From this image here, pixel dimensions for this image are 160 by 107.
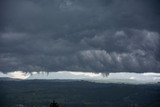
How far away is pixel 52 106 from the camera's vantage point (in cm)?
5891

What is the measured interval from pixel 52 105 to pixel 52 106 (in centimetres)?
21

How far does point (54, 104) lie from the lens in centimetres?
5853

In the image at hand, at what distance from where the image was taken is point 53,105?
58656 millimetres

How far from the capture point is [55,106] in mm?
58281

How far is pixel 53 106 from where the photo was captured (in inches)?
2308

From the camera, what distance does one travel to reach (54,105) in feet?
192

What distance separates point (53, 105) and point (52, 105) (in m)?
0.34

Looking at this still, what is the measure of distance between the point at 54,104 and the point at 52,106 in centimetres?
76

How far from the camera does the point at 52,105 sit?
193 ft

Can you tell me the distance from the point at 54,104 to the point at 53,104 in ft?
1.04

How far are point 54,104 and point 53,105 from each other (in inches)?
13.4

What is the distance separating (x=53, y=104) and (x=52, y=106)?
52cm

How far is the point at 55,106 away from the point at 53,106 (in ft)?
1.85

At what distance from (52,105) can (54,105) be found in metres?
0.63
